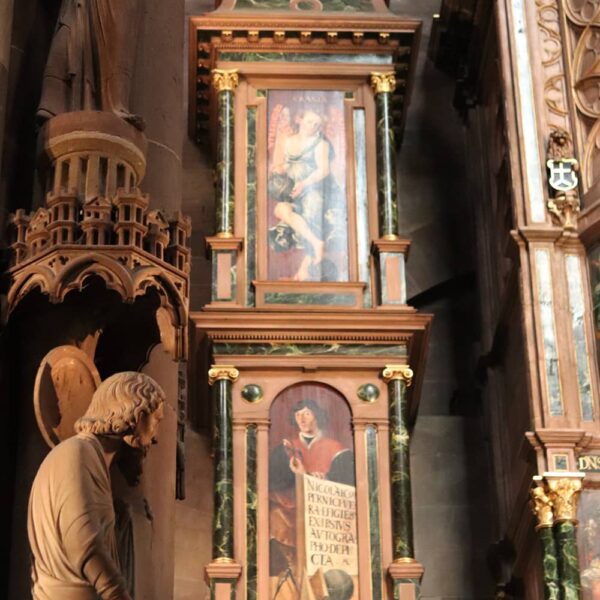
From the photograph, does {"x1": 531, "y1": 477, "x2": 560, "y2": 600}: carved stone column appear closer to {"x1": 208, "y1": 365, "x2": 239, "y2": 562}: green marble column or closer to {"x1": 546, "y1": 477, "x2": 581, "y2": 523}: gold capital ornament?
{"x1": 546, "y1": 477, "x2": 581, "y2": 523}: gold capital ornament

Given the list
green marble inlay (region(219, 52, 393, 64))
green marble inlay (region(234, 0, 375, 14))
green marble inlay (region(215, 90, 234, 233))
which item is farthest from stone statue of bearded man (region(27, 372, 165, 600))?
green marble inlay (region(234, 0, 375, 14))

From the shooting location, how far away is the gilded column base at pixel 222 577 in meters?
14.6

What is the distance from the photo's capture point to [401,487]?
1523cm

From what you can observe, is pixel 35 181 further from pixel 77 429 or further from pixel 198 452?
pixel 198 452

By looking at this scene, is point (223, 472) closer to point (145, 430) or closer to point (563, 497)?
point (563, 497)

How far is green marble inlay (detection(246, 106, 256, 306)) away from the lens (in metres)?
16.3

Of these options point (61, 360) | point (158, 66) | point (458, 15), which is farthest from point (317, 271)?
point (61, 360)

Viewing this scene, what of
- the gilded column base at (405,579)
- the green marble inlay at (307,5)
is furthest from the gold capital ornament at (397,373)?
the green marble inlay at (307,5)

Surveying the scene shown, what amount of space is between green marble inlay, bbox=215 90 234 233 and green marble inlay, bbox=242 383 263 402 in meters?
1.74

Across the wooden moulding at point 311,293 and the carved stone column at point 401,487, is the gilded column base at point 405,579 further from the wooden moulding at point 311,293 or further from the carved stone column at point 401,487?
the wooden moulding at point 311,293

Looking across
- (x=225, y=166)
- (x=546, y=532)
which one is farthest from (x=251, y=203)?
(x=546, y=532)

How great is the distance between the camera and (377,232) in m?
16.7

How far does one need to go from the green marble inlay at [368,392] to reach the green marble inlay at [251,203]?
1.39 metres

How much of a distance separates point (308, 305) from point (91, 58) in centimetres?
925
